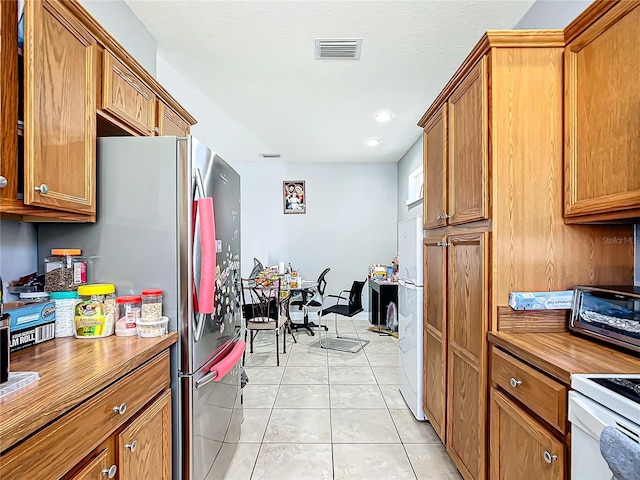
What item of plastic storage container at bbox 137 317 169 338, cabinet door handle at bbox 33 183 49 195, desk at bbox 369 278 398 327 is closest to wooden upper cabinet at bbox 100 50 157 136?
cabinet door handle at bbox 33 183 49 195

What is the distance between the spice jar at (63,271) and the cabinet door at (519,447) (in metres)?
1.82

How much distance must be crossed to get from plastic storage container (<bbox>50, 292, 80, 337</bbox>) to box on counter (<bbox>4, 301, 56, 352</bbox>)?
17mm

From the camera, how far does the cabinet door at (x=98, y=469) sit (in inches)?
36.5

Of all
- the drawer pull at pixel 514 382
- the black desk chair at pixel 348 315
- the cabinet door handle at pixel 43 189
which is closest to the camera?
the cabinet door handle at pixel 43 189

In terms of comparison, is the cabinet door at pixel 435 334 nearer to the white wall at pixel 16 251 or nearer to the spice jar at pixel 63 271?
the spice jar at pixel 63 271

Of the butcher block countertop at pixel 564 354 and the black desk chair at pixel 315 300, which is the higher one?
the butcher block countertop at pixel 564 354

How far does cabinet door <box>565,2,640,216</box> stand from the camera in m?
1.22

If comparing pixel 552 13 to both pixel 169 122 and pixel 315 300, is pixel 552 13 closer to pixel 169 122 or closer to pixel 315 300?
pixel 169 122

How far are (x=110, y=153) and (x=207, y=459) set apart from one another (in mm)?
1472

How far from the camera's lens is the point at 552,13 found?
1.84 m

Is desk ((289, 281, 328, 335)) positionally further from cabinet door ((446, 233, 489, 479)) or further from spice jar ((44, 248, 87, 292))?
spice jar ((44, 248, 87, 292))

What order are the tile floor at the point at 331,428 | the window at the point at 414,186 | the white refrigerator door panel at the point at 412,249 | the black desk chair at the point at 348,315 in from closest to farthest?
the tile floor at the point at 331,428 < the white refrigerator door panel at the point at 412,249 < the black desk chair at the point at 348,315 < the window at the point at 414,186

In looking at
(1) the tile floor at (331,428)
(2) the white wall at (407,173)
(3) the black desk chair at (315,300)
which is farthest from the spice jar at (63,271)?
(2) the white wall at (407,173)

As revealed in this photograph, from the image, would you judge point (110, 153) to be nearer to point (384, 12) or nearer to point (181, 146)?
point (181, 146)
